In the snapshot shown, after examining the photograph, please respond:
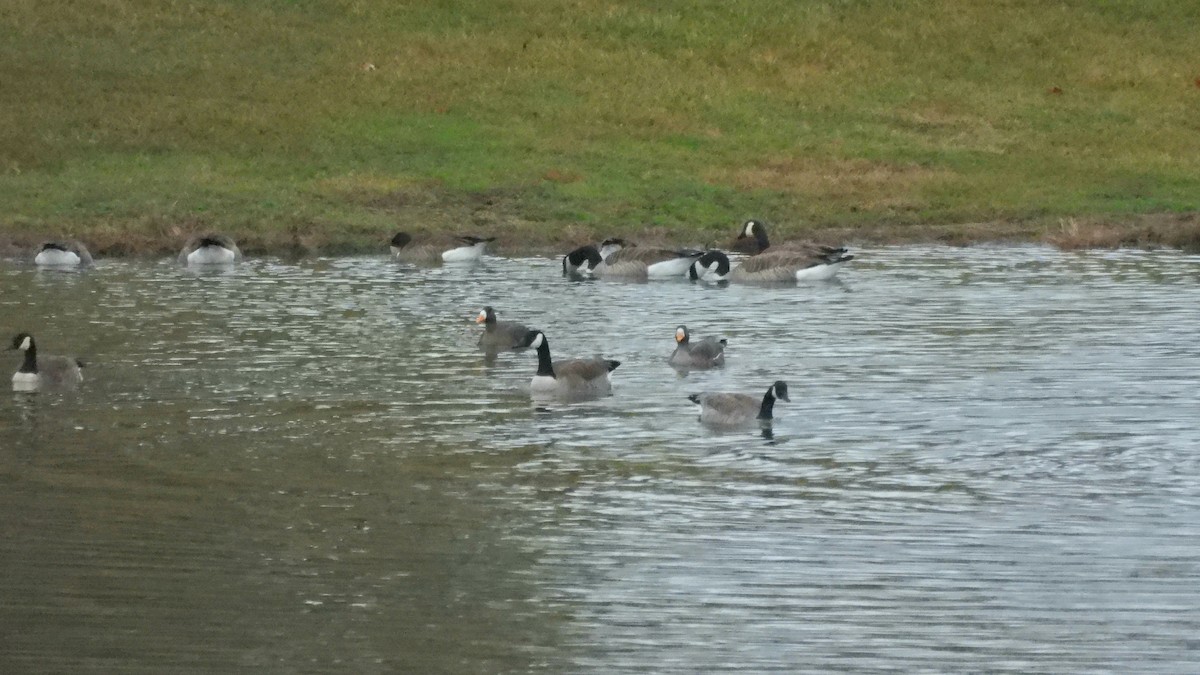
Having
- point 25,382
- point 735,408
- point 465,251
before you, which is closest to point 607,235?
point 465,251

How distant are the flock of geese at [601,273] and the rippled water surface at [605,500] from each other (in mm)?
328

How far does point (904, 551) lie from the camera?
1454cm

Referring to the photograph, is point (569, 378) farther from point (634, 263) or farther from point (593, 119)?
point (593, 119)

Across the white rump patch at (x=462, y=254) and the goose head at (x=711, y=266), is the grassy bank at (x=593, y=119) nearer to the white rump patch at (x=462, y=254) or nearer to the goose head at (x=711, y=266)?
the white rump patch at (x=462, y=254)

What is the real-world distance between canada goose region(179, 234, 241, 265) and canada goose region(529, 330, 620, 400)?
14.0 m

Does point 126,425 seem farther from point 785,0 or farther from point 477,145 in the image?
point 785,0

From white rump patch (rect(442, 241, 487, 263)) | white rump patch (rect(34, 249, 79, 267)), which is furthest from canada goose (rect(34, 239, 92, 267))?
white rump patch (rect(442, 241, 487, 263))

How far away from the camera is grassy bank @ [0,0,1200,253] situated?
40688 mm

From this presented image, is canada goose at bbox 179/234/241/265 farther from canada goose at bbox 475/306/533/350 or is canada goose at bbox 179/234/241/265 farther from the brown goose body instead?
canada goose at bbox 475/306/533/350

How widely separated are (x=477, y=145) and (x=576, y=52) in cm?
897

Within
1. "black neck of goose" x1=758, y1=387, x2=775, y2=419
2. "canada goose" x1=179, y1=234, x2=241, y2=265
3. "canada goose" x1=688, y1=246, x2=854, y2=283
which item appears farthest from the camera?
"canada goose" x1=179, y1=234, x2=241, y2=265

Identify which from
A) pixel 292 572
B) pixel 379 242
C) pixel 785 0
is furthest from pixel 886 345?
pixel 785 0

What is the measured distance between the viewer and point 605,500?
16344mm

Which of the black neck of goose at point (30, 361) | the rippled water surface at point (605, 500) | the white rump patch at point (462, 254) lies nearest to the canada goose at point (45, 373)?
the black neck of goose at point (30, 361)
